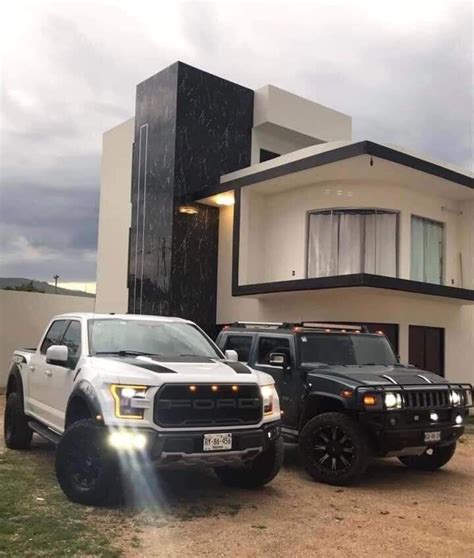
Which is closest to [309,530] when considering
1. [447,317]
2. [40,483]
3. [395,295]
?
[40,483]

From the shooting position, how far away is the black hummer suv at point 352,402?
7.75 metres

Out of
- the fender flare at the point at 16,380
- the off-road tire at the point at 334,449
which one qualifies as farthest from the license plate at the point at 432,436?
the fender flare at the point at 16,380

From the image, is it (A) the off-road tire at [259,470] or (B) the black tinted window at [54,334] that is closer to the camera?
(A) the off-road tire at [259,470]

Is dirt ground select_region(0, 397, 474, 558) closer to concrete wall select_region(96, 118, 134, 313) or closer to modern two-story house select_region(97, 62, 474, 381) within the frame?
modern two-story house select_region(97, 62, 474, 381)

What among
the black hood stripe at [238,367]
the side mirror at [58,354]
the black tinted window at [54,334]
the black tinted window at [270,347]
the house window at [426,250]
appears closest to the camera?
the black hood stripe at [238,367]

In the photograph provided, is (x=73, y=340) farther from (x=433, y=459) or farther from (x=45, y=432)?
(x=433, y=459)

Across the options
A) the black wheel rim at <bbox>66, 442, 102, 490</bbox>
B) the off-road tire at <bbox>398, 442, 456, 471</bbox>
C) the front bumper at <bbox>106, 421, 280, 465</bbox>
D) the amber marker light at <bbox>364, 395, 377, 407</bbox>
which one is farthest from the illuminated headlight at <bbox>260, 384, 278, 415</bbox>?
the off-road tire at <bbox>398, 442, 456, 471</bbox>

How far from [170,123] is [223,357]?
1370 centimetres

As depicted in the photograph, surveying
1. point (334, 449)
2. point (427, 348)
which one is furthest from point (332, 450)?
point (427, 348)

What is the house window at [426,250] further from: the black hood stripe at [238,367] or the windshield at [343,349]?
the black hood stripe at [238,367]

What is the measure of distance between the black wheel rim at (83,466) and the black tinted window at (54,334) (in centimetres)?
231

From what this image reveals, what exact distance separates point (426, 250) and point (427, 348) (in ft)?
9.31

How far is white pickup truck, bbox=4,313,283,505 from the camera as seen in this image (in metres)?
6.14

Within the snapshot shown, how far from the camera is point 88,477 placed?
641 cm
